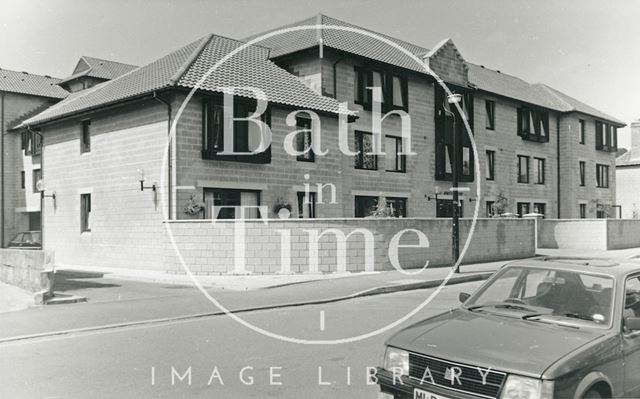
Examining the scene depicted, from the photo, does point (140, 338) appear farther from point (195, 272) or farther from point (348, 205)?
point (348, 205)

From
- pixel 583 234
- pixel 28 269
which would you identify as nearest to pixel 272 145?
pixel 28 269

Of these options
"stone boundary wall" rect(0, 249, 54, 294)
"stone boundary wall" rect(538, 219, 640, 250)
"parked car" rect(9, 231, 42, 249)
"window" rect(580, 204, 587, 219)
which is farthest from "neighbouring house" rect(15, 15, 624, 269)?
"window" rect(580, 204, 587, 219)

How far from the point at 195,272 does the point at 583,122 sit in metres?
33.4

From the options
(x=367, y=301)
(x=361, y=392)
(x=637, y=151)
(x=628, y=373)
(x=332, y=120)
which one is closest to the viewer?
(x=628, y=373)

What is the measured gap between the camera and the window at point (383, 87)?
85.5ft

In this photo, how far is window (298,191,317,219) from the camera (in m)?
22.4

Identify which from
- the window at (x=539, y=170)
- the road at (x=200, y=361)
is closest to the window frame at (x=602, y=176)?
the window at (x=539, y=170)

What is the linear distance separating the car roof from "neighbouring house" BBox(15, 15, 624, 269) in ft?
41.4

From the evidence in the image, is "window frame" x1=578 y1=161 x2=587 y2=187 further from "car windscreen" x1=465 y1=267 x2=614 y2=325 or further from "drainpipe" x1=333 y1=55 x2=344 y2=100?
"car windscreen" x1=465 y1=267 x2=614 y2=325

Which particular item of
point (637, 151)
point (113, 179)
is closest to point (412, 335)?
point (113, 179)

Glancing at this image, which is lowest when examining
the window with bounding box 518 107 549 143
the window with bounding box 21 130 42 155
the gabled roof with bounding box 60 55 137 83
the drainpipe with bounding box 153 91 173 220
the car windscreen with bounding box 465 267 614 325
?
the car windscreen with bounding box 465 267 614 325

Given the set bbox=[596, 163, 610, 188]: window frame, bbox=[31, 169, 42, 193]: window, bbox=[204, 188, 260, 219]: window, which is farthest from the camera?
bbox=[596, 163, 610, 188]: window frame

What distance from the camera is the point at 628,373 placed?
4.38m

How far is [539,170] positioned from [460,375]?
3663 cm
